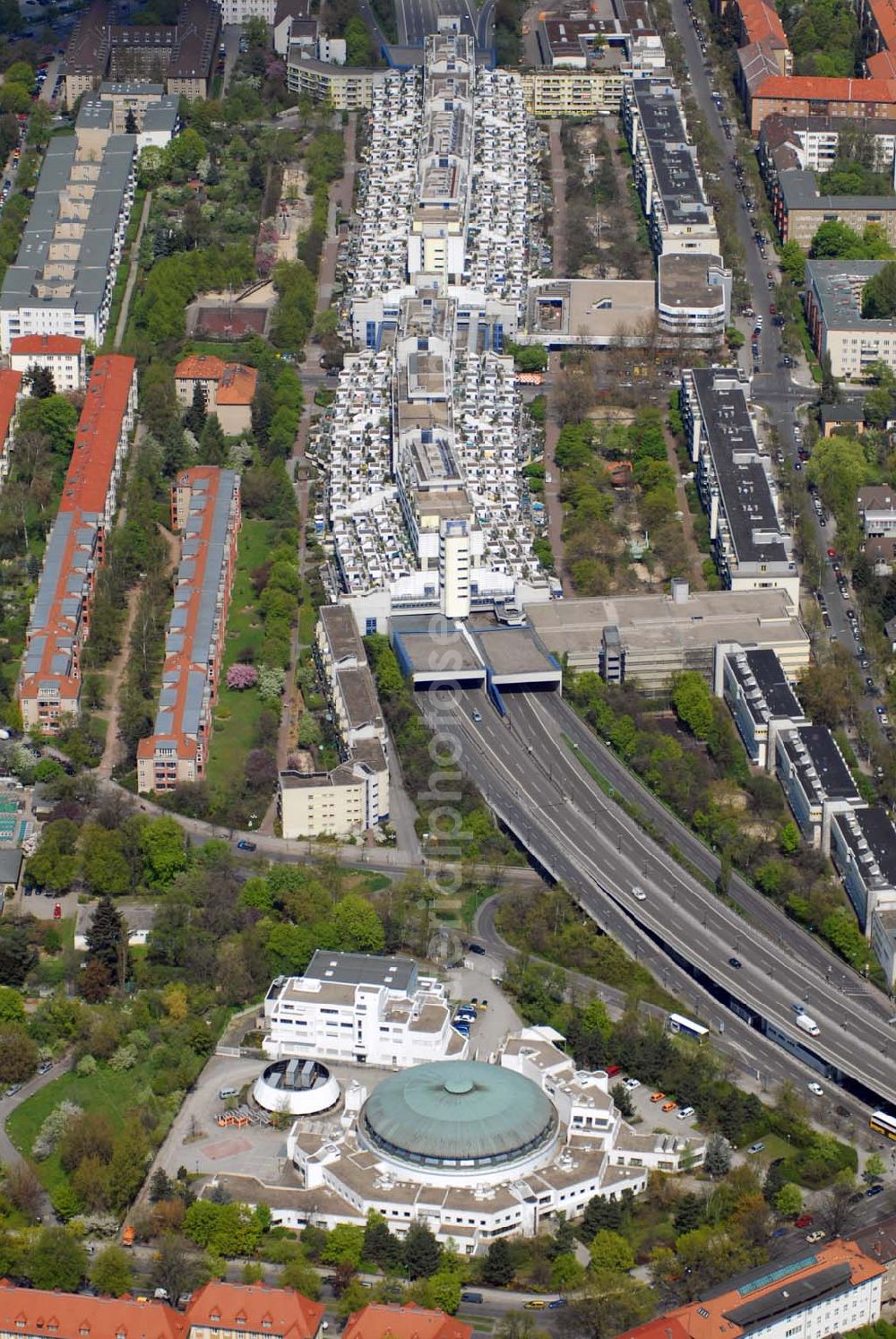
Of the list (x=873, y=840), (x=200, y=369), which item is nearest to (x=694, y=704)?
(x=873, y=840)

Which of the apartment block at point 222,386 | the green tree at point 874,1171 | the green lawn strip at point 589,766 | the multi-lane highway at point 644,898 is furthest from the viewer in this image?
the apartment block at point 222,386

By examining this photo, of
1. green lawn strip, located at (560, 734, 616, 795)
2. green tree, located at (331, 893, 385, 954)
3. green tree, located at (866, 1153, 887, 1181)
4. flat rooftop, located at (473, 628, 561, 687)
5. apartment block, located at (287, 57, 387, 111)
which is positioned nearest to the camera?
green tree, located at (866, 1153, 887, 1181)

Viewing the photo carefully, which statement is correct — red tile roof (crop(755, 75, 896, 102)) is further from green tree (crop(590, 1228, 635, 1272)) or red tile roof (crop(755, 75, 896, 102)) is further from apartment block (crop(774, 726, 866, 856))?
green tree (crop(590, 1228, 635, 1272))

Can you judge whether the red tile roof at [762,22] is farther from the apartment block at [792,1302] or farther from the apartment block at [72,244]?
the apartment block at [792,1302]

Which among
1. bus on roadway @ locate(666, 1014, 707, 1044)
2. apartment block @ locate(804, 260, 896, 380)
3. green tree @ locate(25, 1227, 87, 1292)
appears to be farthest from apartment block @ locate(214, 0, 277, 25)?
green tree @ locate(25, 1227, 87, 1292)

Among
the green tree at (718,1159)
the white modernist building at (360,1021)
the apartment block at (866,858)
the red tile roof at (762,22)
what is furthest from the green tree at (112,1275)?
the red tile roof at (762,22)
